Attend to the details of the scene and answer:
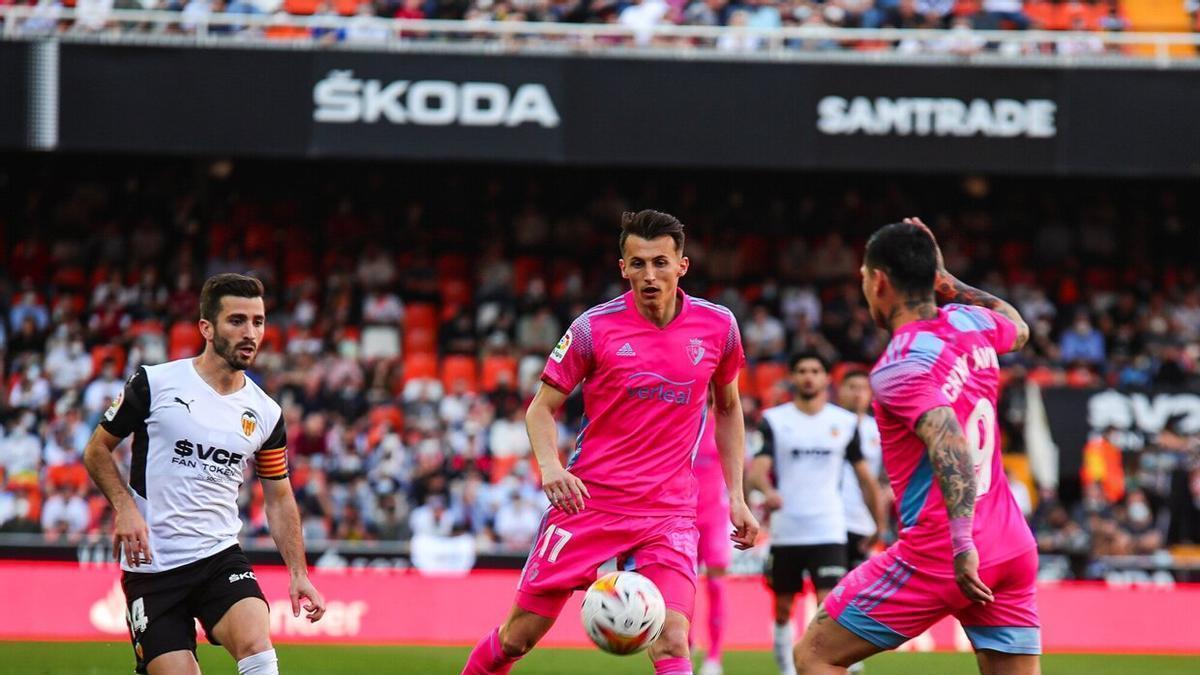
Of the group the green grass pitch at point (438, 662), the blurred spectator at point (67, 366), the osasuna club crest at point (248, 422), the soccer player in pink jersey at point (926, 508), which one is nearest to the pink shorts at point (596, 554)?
the soccer player in pink jersey at point (926, 508)

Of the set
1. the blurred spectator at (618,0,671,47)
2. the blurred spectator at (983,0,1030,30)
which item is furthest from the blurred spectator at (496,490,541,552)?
the blurred spectator at (983,0,1030,30)

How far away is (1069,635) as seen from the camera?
16.1 meters

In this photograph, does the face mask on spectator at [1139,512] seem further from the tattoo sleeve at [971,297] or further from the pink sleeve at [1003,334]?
the pink sleeve at [1003,334]

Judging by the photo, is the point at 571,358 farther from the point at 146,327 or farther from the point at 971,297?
the point at 146,327

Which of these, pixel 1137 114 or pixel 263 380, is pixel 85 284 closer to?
pixel 263 380

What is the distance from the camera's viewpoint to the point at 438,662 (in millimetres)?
13898

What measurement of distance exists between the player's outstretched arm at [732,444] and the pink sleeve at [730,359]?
0.05 metres

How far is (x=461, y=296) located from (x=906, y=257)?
17.7 meters

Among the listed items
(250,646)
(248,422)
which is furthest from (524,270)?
(250,646)

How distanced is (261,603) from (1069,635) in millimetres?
10755

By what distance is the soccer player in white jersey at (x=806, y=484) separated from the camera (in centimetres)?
1171

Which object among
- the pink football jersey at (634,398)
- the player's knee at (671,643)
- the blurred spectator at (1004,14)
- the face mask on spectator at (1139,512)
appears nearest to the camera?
the player's knee at (671,643)

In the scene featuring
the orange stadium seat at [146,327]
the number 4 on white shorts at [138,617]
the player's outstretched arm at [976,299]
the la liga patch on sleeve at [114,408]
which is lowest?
the number 4 on white shorts at [138,617]

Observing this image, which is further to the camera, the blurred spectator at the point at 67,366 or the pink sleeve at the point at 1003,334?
the blurred spectator at the point at 67,366
